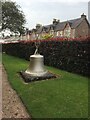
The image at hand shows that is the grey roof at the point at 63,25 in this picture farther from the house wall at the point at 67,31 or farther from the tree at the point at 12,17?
the tree at the point at 12,17

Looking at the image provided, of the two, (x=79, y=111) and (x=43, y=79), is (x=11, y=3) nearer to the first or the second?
(x=43, y=79)

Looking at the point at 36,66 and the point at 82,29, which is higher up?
the point at 82,29

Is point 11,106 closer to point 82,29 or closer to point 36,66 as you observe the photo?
point 36,66

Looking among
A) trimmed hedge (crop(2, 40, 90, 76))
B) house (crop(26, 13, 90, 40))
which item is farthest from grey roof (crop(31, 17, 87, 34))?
trimmed hedge (crop(2, 40, 90, 76))

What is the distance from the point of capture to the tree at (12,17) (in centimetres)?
3847

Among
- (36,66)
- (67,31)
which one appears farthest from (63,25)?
(36,66)

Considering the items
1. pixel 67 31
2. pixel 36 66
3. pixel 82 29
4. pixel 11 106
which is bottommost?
pixel 11 106

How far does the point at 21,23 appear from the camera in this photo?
1564 inches

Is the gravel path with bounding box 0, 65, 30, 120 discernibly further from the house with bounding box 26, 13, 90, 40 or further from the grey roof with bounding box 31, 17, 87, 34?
the grey roof with bounding box 31, 17, 87, 34

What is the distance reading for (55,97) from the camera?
8.46 metres

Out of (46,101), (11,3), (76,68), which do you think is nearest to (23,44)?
(76,68)

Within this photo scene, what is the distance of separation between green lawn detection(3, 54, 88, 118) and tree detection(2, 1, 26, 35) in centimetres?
2835

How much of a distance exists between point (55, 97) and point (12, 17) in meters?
32.2

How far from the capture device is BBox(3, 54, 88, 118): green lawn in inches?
269
